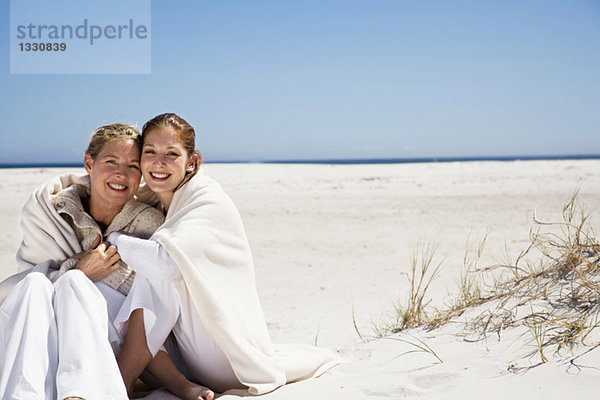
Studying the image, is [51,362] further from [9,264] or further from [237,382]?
[9,264]

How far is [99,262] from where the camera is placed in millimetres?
2781

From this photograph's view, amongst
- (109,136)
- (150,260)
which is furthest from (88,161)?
(150,260)

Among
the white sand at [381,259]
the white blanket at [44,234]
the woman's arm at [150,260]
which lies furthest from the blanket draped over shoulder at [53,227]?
the white sand at [381,259]

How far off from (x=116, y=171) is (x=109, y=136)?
216 mm

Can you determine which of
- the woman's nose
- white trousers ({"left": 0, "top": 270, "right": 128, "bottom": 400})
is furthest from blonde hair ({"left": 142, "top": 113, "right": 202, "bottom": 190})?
white trousers ({"left": 0, "top": 270, "right": 128, "bottom": 400})

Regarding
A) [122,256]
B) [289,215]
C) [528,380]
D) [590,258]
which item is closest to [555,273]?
[590,258]

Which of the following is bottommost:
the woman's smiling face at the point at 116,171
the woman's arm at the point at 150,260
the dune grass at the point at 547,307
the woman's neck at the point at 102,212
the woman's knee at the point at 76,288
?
the dune grass at the point at 547,307

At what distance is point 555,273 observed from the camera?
3520mm

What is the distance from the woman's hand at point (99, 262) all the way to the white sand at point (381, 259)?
112 centimetres

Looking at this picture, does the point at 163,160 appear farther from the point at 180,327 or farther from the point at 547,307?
the point at 547,307

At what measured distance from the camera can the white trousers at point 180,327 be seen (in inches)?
104

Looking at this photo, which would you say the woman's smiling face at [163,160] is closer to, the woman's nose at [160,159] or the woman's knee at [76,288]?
the woman's nose at [160,159]

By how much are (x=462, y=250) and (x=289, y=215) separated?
4700mm

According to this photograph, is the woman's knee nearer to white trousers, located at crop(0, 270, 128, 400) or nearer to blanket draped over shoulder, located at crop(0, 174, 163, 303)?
white trousers, located at crop(0, 270, 128, 400)
